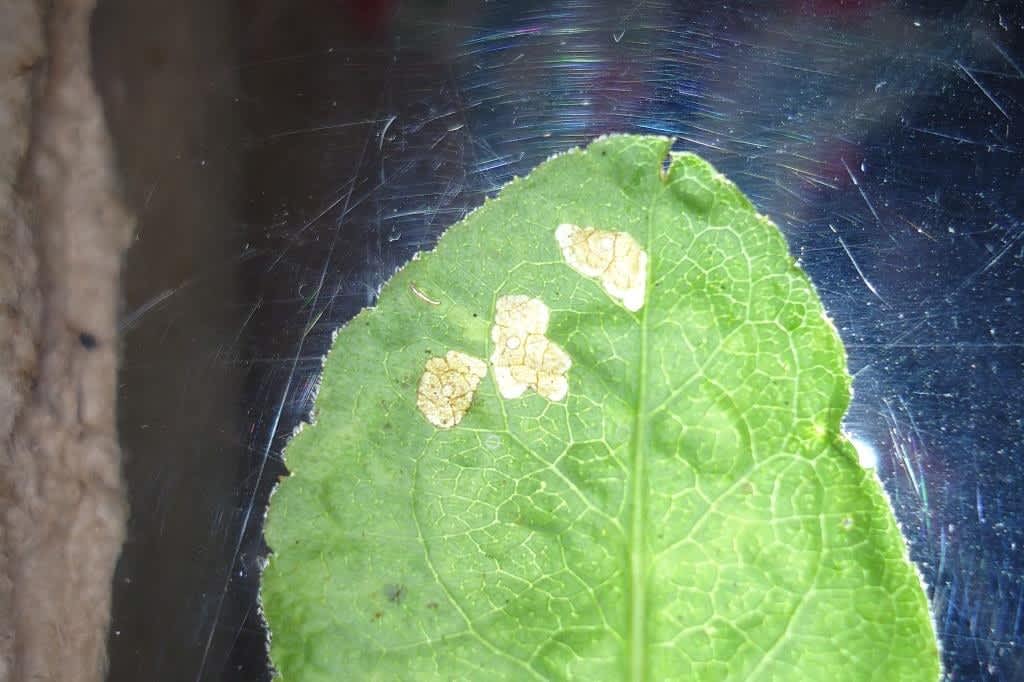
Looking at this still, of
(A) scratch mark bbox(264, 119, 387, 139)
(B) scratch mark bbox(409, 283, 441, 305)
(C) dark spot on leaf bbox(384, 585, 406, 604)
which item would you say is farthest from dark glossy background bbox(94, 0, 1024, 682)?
(C) dark spot on leaf bbox(384, 585, 406, 604)

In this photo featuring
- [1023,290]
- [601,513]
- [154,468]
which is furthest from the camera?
[154,468]

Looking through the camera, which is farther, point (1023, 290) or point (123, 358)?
point (123, 358)

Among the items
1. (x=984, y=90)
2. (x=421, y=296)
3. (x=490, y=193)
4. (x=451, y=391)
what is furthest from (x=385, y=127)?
(x=984, y=90)

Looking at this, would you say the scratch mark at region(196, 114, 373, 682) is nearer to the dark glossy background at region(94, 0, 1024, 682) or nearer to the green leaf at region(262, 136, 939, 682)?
the dark glossy background at region(94, 0, 1024, 682)

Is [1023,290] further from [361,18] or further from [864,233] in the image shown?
[361,18]

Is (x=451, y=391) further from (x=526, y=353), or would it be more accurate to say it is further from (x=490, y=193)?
(x=490, y=193)

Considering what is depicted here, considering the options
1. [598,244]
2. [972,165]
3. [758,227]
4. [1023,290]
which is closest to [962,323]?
[1023,290]

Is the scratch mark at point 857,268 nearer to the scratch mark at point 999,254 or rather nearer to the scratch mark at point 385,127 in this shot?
the scratch mark at point 999,254
